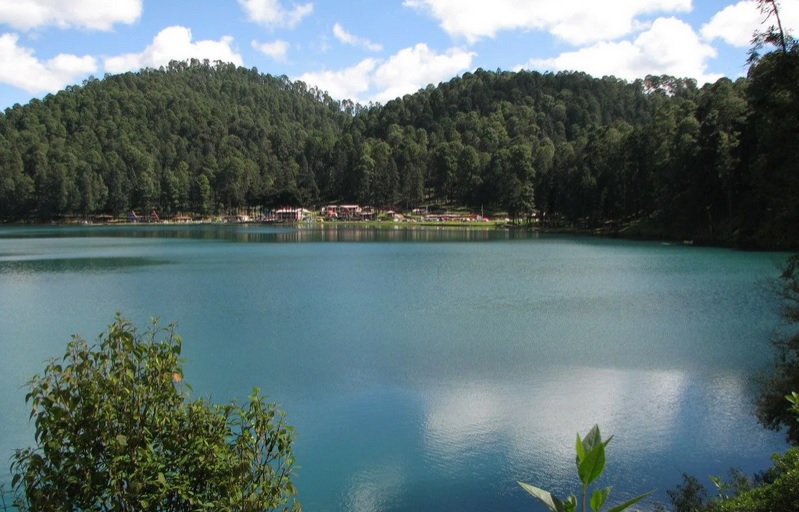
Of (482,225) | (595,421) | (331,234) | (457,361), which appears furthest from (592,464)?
(482,225)

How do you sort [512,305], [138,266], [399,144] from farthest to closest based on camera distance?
[399,144] < [138,266] < [512,305]

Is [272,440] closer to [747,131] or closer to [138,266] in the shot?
[138,266]

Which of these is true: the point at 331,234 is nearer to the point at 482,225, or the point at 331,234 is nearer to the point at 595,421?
the point at 482,225

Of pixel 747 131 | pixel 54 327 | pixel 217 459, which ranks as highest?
pixel 747 131

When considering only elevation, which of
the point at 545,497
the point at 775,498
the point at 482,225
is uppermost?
the point at 545,497

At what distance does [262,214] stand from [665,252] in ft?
384

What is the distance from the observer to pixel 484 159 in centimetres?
13825

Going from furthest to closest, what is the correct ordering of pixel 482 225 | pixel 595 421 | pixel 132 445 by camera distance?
pixel 482 225
pixel 595 421
pixel 132 445

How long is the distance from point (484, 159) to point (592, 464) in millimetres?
138089

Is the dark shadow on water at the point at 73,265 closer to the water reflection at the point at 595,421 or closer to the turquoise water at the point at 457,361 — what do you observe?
the turquoise water at the point at 457,361

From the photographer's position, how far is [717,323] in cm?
2394

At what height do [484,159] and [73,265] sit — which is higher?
[484,159]

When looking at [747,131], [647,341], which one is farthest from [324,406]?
[747,131]

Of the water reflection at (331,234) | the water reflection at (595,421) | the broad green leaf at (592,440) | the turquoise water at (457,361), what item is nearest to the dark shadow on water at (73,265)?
the turquoise water at (457,361)
